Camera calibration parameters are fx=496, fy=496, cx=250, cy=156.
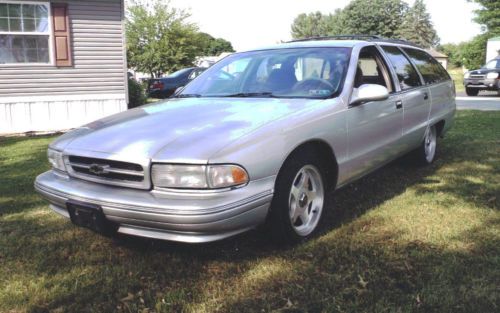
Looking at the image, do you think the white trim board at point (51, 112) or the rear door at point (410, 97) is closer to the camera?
the rear door at point (410, 97)

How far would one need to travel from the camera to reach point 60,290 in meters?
2.95

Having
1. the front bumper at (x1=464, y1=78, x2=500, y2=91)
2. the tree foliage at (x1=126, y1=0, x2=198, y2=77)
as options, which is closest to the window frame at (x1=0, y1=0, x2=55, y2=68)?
the front bumper at (x1=464, y1=78, x2=500, y2=91)

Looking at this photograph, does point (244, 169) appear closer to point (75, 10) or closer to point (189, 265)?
point (189, 265)

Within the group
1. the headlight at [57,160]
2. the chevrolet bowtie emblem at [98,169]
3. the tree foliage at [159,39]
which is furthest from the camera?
the tree foliage at [159,39]

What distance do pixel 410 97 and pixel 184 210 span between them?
3074 mm

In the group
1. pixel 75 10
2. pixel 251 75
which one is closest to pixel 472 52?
pixel 75 10

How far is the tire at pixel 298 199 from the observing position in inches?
125

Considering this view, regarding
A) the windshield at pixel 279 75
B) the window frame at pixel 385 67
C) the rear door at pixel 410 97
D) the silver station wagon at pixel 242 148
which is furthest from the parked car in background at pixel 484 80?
the windshield at pixel 279 75

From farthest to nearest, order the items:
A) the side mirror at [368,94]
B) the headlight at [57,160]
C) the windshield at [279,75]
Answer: the windshield at [279,75] → the side mirror at [368,94] → the headlight at [57,160]

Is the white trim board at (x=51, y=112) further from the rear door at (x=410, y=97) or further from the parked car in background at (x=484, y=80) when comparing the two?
the parked car in background at (x=484, y=80)

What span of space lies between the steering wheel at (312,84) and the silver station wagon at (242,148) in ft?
0.04

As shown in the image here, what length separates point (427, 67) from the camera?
5.84 m

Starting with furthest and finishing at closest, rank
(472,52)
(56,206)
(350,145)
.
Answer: (472,52) → (350,145) → (56,206)

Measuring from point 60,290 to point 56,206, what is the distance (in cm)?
67
